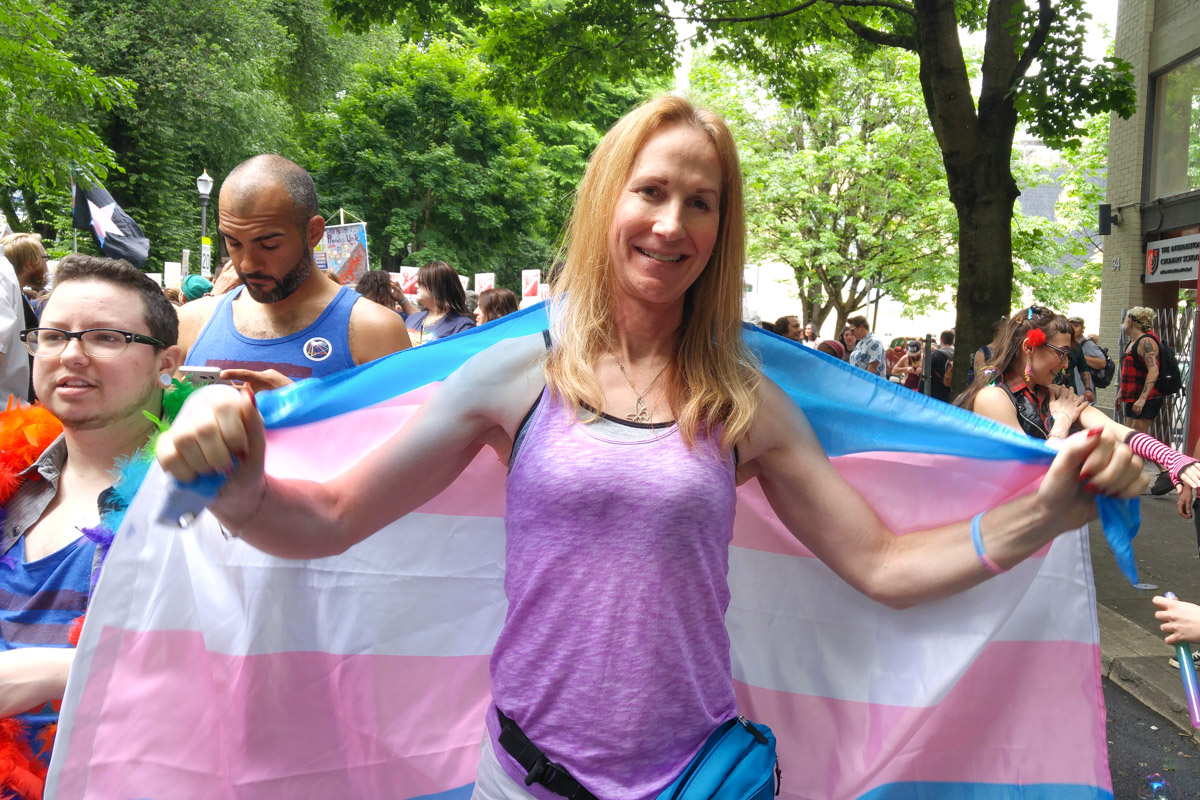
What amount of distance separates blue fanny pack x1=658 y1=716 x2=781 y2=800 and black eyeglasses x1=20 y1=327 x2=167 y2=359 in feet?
4.83

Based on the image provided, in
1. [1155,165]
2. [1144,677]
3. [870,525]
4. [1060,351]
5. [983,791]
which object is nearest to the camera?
[870,525]

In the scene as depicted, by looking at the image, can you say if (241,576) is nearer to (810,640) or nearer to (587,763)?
(587,763)

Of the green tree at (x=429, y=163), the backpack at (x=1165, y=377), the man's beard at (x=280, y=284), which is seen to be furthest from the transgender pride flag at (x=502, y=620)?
the green tree at (x=429, y=163)

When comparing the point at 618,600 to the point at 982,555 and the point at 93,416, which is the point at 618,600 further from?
the point at 93,416

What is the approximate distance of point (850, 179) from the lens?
85.8ft

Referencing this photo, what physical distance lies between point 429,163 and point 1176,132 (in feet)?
62.6

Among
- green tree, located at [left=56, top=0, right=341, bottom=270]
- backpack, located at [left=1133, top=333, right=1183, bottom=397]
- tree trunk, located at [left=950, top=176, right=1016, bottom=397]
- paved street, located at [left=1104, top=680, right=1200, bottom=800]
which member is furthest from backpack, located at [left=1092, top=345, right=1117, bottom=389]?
green tree, located at [left=56, top=0, right=341, bottom=270]

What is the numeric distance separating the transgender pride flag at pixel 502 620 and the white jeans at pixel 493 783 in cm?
50

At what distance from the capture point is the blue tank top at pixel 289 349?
279 centimetres

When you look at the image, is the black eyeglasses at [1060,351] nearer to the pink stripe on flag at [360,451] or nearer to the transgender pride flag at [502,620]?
the transgender pride flag at [502,620]

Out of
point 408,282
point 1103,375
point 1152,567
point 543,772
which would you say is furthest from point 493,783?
point 408,282

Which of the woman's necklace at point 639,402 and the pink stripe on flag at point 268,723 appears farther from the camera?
the pink stripe on flag at point 268,723

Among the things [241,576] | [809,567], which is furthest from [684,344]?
[241,576]

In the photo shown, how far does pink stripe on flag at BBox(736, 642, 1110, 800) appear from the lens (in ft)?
6.75
